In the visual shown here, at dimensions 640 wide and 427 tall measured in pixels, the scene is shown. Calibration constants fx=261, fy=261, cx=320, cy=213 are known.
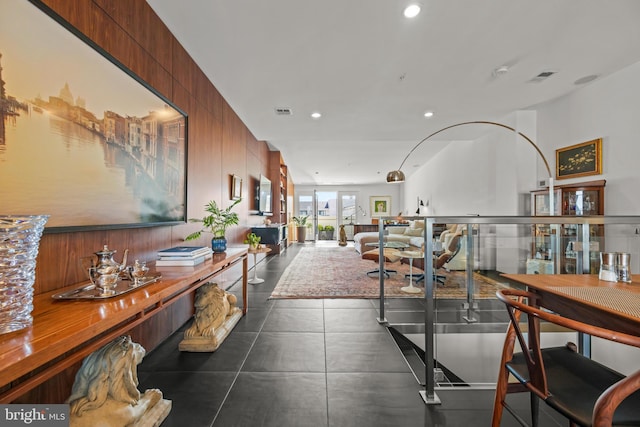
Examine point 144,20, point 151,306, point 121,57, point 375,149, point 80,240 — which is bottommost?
point 151,306

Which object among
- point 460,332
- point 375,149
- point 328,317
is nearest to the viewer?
point 460,332

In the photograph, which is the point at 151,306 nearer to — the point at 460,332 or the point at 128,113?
the point at 128,113

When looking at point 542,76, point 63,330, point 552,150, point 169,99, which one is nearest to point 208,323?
point 63,330

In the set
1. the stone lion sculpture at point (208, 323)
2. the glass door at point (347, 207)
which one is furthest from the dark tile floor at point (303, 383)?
the glass door at point (347, 207)

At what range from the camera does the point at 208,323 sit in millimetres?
2314

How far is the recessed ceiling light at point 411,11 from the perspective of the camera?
6.56 ft

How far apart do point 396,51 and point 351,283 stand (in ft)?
10.5

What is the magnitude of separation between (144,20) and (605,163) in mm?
5020

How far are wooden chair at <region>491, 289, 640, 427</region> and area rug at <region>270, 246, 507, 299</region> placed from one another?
69cm

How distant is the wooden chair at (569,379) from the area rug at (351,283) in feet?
2.28

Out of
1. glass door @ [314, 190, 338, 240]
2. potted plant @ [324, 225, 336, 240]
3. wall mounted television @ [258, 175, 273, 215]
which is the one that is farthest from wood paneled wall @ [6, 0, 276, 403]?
glass door @ [314, 190, 338, 240]

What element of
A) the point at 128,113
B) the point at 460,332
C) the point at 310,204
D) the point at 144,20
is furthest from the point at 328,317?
the point at 310,204

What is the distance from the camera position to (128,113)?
1750 mm

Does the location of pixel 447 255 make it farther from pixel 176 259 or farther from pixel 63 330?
pixel 63 330
